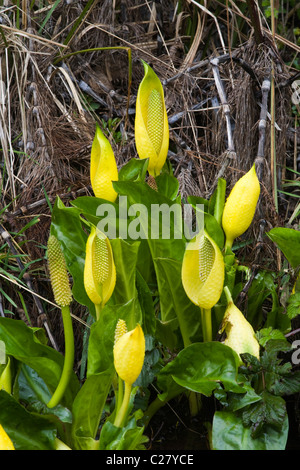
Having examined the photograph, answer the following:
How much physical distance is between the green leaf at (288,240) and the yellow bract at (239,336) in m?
0.18

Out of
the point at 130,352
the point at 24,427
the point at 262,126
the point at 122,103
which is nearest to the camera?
the point at 130,352

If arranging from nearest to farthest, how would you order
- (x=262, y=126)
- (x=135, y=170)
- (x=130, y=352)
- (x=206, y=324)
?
1. (x=130, y=352)
2. (x=206, y=324)
3. (x=135, y=170)
4. (x=262, y=126)

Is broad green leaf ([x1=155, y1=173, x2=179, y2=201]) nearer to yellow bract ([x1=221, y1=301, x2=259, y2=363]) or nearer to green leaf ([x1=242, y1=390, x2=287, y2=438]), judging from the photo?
yellow bract ([x1=221, y1=301, x2=259, y2=363])

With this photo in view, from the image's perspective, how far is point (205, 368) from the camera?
1.04 metres

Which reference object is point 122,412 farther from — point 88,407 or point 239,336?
point 239,336

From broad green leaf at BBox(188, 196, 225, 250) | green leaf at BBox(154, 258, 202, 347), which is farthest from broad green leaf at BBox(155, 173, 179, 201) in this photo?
green leaf at BBox(154, 258, 202, 347)

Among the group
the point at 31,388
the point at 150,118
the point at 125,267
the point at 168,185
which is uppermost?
the point at 150,118

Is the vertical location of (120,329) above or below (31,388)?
above

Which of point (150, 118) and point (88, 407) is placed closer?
point (88, 407)

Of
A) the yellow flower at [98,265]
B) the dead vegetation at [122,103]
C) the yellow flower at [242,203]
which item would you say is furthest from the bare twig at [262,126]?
the yellow flower at [98,265]

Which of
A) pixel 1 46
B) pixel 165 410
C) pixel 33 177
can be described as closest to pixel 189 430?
A: pixel 165 410

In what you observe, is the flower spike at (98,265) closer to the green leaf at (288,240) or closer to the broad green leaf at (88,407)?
the broad green leaf at (88,407)

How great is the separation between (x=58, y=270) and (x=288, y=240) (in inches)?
18.7

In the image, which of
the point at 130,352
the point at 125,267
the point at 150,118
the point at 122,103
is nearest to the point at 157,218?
the point at 125,267
